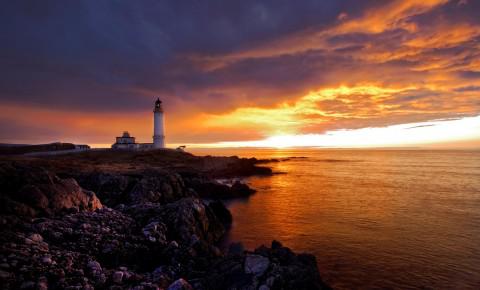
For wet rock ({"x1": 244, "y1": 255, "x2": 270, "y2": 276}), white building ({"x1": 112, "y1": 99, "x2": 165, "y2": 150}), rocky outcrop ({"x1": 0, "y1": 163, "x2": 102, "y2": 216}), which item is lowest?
wet rock ({"x1": 244, "y1": 255, "x2": 270, "y2": 276})

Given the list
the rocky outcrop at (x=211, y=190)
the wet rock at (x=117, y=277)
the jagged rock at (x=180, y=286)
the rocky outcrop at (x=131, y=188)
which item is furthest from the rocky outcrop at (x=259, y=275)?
the rocky outcrop at (x=211, y=190)

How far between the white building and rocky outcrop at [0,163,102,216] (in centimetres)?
5662

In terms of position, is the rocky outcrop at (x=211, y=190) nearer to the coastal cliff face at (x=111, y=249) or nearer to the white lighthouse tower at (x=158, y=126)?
the coastal cliff face at (x=111, y=249)

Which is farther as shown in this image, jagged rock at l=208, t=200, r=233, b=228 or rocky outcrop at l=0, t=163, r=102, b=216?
jagged rock at l=208, t=200, r=233, b=228

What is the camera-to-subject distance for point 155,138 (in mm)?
73875

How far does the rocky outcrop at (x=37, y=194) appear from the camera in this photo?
38.3 ft

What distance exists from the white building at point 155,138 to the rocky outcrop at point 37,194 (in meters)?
56.6

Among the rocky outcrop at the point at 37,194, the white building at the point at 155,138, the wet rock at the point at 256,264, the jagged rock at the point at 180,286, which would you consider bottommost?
the jagged rock at the point at 180,286

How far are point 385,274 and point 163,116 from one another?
66.1 m

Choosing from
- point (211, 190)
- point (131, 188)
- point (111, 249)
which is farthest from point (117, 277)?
point (211, 190)

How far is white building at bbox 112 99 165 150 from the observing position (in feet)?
231

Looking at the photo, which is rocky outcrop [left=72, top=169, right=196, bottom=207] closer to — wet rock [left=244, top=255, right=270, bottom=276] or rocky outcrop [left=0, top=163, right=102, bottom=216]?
rocky outcrop [left=0, top=163, right=102, bottom=216]

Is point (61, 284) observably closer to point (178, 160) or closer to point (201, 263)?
point (201, 263)

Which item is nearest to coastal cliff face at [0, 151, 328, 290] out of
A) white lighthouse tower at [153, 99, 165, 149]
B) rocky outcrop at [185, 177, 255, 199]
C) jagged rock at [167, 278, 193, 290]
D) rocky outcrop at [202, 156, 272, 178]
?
jagged rock at [167, 278, 193, 290]
